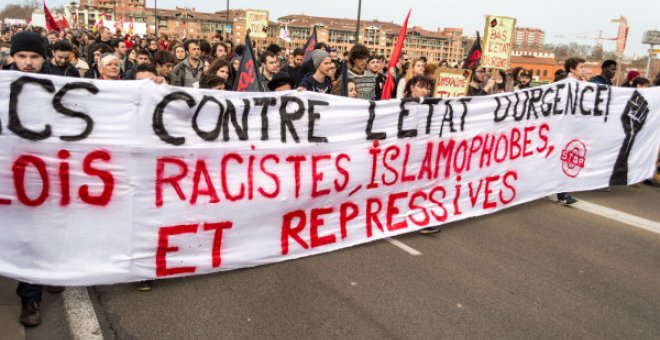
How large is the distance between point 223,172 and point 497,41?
20.8ft

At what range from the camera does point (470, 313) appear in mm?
3701

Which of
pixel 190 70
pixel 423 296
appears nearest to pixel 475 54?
pixel 190 70

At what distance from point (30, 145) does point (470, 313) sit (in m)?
3.20

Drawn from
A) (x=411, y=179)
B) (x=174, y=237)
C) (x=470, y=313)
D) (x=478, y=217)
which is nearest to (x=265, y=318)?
(x=174, y=237)

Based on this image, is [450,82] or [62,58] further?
[450,82]

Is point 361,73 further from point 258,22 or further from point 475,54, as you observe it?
point 258,22

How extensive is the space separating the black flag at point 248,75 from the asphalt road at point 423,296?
70.8 inches

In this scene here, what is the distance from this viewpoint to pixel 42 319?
11.1 ft

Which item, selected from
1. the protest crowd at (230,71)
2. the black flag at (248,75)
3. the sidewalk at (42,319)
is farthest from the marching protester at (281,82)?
the sidewalk at (42,319)

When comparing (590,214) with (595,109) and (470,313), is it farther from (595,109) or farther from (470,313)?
(470,313)

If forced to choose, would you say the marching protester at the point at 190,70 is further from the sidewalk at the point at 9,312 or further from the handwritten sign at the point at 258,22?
the handwritten sign at the point at 258,22

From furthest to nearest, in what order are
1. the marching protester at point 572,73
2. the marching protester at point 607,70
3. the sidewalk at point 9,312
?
the marching protester at point 607,70 → the marching protester at point 572,73 → the sidewalk at point 9,312

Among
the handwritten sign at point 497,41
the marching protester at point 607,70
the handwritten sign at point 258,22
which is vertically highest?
the handwritten sign at point 258,22

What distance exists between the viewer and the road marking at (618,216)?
6.07 metres
